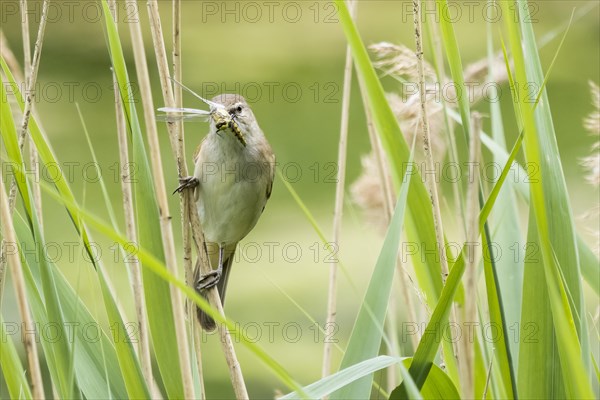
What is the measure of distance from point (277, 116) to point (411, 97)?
3318 mm

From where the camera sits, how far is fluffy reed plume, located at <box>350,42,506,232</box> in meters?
1.41

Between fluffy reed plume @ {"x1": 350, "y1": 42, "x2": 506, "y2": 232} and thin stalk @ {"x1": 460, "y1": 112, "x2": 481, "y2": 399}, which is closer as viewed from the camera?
thin stalk @ {"x1": 460, "y1": 112, "x2": 481, "y2": 399}

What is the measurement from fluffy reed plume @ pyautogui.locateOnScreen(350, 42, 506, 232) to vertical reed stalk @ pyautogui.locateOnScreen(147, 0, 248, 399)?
13.1 inches

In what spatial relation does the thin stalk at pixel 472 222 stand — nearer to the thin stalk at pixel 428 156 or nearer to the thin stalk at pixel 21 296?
the thin stalk at pixel 428 156

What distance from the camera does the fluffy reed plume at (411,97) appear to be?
1413 millimetres

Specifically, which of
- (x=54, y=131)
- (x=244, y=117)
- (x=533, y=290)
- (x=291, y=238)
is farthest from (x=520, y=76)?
(x=54, y=131)

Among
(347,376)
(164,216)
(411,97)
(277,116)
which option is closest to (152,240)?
(164,216)

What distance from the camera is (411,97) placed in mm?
1448

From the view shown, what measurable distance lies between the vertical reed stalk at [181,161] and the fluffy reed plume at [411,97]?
33cm

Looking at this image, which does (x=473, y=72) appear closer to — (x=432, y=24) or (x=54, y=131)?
(x=432, y=24)

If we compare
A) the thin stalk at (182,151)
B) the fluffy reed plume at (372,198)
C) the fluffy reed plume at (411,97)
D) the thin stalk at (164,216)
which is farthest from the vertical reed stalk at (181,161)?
the fluffy reed plume at (372,198)

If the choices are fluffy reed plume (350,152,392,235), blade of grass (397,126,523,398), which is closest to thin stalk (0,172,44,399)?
blade of grass (397,126,523,398)

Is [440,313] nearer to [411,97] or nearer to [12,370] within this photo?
[12,370]

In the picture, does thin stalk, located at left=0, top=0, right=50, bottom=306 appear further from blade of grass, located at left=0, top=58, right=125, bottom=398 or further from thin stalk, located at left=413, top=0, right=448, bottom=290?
thin stalk, located at left=413, top=0, right=448, bottom=290
